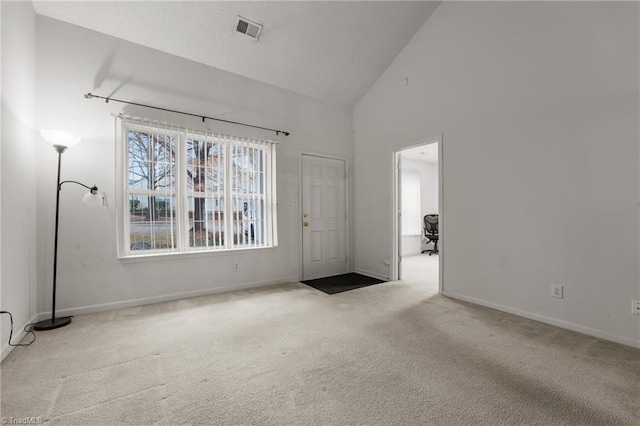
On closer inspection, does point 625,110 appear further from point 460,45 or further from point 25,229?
point 25,229

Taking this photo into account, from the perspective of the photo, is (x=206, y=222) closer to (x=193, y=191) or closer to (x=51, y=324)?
(x=193, y=191)

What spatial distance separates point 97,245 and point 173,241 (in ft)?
2.39

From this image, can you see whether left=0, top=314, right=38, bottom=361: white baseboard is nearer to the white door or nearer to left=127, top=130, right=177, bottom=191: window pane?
left=127, top=130, right=177, bottom=191: window pane

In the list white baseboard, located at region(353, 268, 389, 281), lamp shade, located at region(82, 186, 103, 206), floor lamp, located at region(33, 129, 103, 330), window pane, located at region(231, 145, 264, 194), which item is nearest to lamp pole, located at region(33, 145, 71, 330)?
floor lamp, located at region(33, 129, 103, 330)

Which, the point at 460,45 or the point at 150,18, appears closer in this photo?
the point at 150,18

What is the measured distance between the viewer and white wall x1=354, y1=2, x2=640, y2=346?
235cm

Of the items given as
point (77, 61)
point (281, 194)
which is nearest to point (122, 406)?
point (281, 194)

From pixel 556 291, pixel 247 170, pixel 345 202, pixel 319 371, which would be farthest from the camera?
pixel 345 202

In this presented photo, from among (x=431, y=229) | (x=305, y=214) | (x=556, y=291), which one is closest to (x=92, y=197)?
(x=305, y=214)

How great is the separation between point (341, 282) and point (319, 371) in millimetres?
2429

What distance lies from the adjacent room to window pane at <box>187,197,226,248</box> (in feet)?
0.09

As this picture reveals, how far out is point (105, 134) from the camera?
3113 millimetres

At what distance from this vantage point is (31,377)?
187 cm

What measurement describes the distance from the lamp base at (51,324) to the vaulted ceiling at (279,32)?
3.01 m
